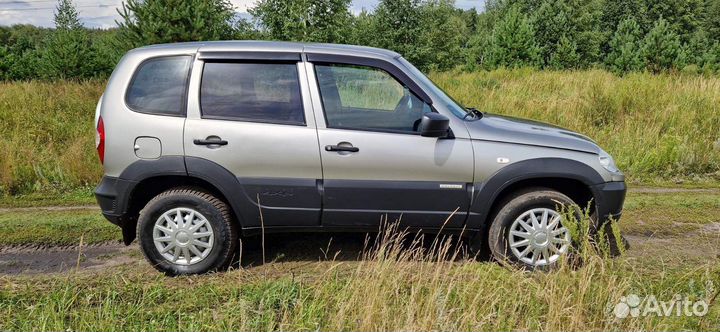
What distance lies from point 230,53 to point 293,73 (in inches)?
21.2

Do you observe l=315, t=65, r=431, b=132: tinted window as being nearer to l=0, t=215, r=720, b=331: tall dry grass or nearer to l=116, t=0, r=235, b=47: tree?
l=0, t=215, r=720, b=331: tall dry grass

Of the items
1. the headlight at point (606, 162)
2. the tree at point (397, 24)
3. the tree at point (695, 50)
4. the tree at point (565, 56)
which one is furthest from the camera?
the tree at point (565, 56)

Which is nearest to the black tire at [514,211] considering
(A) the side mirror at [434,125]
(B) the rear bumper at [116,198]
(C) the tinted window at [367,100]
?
(A) the side mirror at [434,125]

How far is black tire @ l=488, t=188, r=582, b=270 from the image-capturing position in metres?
4.04

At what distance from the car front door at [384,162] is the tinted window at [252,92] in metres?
0.18

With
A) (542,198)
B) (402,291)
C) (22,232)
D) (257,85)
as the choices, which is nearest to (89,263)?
(22,232)

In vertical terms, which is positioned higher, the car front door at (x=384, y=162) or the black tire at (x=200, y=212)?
the car front door at (x=384, y=162)

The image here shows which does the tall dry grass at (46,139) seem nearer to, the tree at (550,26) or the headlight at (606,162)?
the headlight at (606,162)

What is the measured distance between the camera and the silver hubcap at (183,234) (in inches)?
161

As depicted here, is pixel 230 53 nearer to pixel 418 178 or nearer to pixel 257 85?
pixel 257 85

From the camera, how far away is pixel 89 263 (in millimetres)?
4473

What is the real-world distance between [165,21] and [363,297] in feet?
50.2

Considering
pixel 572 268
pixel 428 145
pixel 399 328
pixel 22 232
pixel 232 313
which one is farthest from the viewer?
pixel 22 232

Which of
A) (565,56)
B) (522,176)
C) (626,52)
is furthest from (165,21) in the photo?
(565,56)
